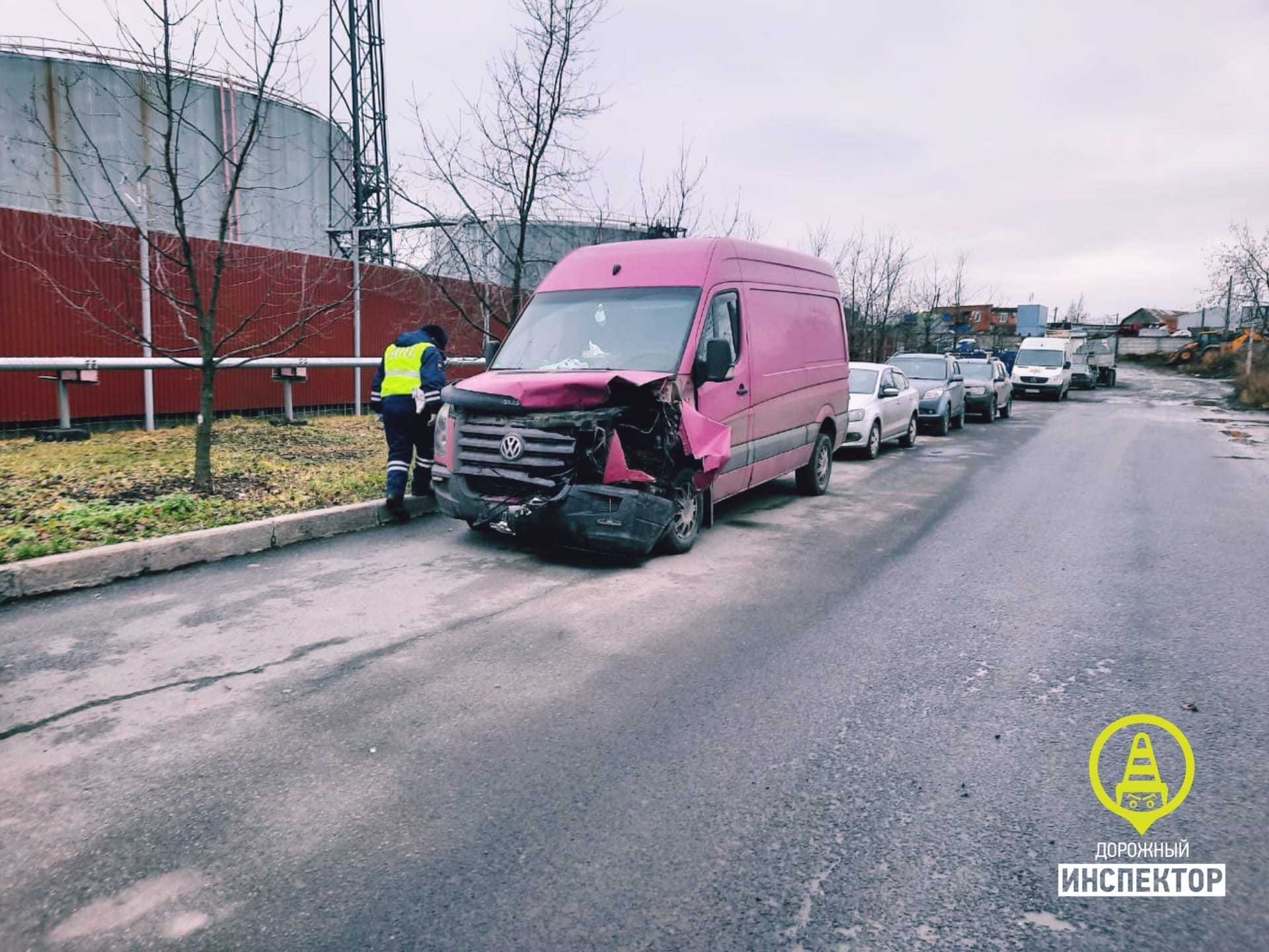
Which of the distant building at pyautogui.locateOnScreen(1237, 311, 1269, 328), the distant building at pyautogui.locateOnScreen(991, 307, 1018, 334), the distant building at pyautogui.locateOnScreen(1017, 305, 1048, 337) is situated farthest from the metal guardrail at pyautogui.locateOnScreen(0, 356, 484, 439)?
the distant building at pyautogui.locateOnScreen(991, 307, 1018, 334)

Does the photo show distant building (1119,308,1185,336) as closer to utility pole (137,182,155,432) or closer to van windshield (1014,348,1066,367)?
van windshield (1014,348,1066,367)

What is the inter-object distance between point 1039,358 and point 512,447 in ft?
99.4

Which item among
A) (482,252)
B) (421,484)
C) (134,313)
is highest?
(482,252)

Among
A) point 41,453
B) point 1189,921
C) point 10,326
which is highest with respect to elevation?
point 10,326

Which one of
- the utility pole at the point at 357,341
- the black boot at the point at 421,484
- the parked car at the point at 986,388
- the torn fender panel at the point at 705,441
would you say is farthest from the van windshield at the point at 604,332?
the parked car at the point at 986,388

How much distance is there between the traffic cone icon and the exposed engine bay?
3565mm

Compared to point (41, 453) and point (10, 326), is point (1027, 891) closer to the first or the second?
point (41, 453)

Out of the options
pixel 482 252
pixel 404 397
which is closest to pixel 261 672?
pixel 404 397

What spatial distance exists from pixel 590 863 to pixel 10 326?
11.1 meters

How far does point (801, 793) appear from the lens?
10.9 ft

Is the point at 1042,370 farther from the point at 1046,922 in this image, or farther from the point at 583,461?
the point at 1046,922

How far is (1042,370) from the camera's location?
31484 millimetres

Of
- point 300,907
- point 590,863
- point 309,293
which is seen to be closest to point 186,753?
point 300,907

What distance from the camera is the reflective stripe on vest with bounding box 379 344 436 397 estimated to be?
814 centimetres
